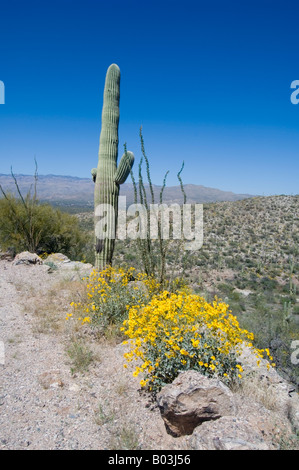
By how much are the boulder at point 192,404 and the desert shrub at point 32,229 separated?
29.0 ft

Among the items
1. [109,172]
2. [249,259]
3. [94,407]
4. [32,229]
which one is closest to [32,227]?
[32,229]

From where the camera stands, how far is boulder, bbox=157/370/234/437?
230 centimetres

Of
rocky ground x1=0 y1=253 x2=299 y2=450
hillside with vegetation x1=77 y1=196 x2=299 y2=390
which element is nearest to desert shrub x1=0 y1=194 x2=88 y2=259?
hillside with vegetation x1=77 y1=196 x2=299 y2=390

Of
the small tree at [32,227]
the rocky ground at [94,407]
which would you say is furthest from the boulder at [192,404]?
the small tree at [32,227]

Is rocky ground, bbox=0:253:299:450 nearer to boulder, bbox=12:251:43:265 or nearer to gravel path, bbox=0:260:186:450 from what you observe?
gravel path, bbox=0:260:186:450

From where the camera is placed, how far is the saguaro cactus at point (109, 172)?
21.8 ft

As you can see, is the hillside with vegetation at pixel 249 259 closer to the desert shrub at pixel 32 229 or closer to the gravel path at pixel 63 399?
the desert shrub at pixel 32 229

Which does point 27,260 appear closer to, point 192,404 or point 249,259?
point 192,404

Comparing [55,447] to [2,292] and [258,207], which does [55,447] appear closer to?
[2,292]

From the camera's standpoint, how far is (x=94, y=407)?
2645 millimetres

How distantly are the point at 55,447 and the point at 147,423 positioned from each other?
0.76 meters

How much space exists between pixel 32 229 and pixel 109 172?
15.8 feet

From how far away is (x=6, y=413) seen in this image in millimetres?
2504

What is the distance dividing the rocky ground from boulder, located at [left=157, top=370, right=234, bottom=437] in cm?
7
